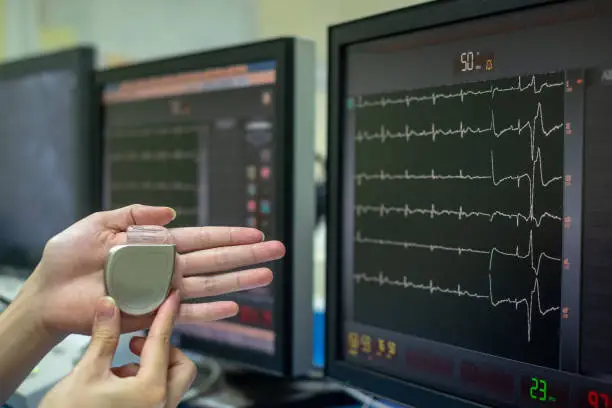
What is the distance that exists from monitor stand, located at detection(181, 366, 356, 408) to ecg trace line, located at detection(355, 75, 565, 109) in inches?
17.1

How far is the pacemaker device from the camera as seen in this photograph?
60 cm

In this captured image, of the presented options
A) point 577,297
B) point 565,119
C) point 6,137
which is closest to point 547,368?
point 577,297

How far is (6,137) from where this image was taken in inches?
49.7

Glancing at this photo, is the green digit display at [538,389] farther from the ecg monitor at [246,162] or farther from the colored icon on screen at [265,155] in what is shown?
the colored icon on screen at [265,155]

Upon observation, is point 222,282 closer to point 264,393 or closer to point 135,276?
point 135,276

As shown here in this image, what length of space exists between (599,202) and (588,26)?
0.16m

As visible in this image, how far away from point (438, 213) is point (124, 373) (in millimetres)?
365

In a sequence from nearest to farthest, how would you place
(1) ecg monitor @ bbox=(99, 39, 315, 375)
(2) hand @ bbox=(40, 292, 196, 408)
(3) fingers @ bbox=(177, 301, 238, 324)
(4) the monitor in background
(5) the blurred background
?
(2) hand @ bbox=(40, 292, 196, 408)
(3) fingers @ bbox=(177, 301, 238, 324)
(1) ecg monitor @ bbox=(99, 39, 315, 375)
(4) the monitor in background
(5) the blurred background

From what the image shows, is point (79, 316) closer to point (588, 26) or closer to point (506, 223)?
point (506, 223)

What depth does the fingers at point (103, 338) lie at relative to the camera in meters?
0.53

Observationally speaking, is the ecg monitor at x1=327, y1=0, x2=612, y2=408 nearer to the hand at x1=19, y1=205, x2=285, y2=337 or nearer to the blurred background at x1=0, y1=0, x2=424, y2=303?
the hand at x1=19, y1=205, x2=285, y2=337

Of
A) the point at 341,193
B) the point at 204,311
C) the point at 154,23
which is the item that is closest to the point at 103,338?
the point at 204,311

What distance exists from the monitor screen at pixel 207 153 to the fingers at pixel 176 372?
0.22m

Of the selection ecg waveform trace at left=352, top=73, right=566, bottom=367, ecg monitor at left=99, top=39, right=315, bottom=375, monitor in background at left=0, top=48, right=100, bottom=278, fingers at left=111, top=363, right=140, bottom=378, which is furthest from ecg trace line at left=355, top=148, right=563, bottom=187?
monitor in background at left=0, top=48, right=100, bottom=278
